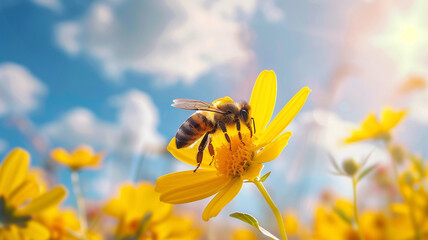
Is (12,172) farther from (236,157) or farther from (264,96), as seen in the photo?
(264,96)

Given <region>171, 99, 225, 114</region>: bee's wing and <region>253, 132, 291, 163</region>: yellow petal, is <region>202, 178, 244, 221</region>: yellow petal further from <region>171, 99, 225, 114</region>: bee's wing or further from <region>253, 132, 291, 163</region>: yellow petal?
<region>171, 99, 225, 114</region>: bee's wing

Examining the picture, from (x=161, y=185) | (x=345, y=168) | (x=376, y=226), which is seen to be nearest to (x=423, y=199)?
(x=376, y=226)

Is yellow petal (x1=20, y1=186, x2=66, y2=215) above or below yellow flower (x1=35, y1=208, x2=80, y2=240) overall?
below

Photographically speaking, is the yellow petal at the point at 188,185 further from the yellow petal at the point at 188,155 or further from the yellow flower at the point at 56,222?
the yellow flower at the point at 56,222

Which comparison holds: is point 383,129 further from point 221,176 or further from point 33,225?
point 33,225

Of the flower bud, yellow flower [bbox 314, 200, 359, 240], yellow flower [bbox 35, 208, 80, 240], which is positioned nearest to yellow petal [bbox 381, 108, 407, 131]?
yellow flower [bbox 314, 200, 359, 240]

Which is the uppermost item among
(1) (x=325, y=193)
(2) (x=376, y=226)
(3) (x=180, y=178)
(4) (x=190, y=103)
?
(1) (x=325, y=193)

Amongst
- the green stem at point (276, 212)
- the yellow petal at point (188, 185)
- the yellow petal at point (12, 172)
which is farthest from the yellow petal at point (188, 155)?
the yellow petal at point (12, 172)
